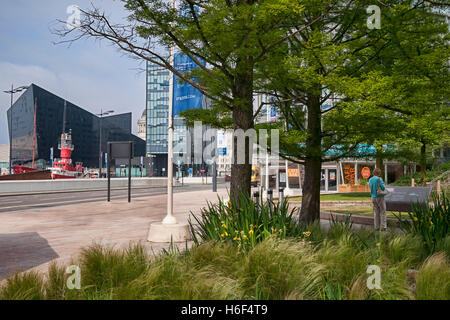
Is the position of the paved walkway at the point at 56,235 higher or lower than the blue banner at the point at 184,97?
lower

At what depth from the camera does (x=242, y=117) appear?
8.49 m

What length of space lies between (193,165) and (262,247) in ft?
402

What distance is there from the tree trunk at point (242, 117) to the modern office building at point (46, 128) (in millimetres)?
93396

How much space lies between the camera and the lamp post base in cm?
910

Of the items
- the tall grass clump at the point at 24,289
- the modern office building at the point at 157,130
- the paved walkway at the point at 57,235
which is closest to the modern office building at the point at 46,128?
the modern office building at the point at 157,130

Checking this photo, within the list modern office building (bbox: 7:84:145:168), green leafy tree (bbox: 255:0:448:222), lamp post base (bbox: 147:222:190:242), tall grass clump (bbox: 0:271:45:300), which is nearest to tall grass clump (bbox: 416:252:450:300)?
tall grass clump (bbox: 0:271:45:300)

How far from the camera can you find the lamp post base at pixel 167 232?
9102mm

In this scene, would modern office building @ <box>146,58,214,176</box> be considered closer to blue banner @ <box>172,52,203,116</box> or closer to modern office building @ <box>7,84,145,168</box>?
modern office building @ <box>7,84,145,168</box>

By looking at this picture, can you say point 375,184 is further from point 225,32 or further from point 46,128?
point 46,128

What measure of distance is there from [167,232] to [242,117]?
10.8 feet

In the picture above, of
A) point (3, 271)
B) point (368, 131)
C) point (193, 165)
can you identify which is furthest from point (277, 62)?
point (193, 165)

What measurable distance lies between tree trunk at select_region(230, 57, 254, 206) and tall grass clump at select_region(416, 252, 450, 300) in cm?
413

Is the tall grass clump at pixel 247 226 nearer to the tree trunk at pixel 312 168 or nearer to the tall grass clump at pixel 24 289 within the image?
the tall grass clump at pixel 24 289
